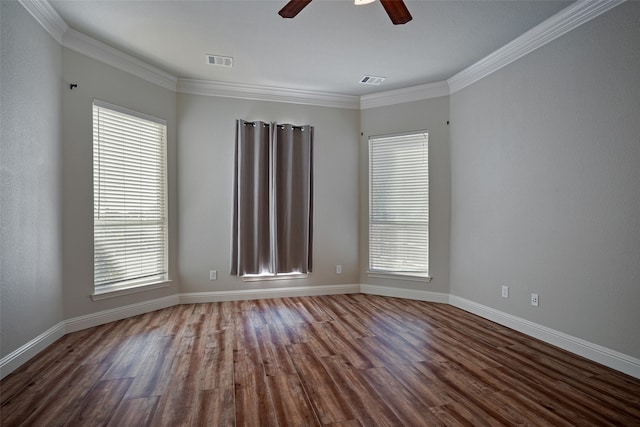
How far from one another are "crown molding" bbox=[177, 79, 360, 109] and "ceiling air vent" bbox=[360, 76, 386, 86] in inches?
22.4

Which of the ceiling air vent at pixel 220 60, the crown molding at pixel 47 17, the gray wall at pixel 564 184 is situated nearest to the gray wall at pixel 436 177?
the gray wall at pixel 564 184

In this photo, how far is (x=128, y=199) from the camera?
397 centimetres

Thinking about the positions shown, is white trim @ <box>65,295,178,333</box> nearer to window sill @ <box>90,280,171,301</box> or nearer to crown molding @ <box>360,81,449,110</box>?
window sill @ <box>90,280,171,301</box>

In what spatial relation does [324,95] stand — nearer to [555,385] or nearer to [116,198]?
[116,198]

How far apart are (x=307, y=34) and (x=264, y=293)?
3.37m

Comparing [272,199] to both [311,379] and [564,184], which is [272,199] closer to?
[311,379]

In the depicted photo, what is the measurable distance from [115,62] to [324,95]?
2.68 meters

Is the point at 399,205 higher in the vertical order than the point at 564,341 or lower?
higher

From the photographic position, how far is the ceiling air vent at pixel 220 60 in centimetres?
388

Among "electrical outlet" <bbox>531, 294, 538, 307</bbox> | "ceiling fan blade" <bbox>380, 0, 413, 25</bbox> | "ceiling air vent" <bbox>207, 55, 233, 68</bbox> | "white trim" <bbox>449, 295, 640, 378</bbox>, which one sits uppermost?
"ceiling air vent" <bbox>207, 55, 233, 68</bbox>

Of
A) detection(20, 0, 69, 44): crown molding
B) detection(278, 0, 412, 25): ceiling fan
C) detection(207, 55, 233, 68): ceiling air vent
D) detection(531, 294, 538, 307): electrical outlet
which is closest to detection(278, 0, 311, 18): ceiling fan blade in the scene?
detection(278, 0, 412, 25): ceiling fan

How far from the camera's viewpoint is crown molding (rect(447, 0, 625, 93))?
9.24 ft

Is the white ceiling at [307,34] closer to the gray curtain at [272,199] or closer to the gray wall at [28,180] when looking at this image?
the gray wall at [28,180]

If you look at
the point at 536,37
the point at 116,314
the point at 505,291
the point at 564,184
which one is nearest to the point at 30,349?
the point at 116,314
